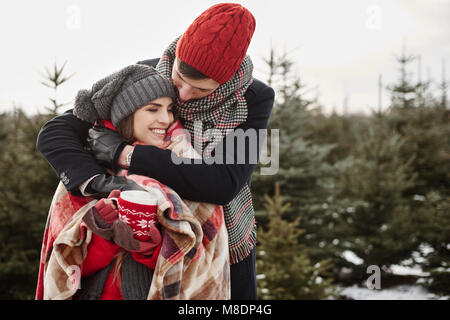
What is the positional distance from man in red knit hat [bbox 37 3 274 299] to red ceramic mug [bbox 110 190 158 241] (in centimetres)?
13

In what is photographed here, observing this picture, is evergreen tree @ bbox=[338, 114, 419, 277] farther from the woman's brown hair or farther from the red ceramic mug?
the red ceramic mug

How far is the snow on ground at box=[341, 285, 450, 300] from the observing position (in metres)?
5.08

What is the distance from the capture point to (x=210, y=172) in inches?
52.6

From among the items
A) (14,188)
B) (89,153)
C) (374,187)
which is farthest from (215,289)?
(374,187)

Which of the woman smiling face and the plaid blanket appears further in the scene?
the woman smiling face

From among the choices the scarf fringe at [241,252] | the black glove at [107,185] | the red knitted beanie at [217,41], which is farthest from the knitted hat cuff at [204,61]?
the scarf fringe at [241,252]

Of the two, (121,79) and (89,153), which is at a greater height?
(121,79)

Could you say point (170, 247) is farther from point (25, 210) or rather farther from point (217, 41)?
point (25, 210)

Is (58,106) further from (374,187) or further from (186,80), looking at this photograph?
(374,187)

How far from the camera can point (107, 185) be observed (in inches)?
50.8

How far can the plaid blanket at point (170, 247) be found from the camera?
1215mm

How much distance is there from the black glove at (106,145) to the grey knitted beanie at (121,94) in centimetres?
4

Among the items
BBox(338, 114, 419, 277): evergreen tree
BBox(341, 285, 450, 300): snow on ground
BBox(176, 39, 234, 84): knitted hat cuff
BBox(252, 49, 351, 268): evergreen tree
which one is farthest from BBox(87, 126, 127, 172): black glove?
BBox(338, 114, 419, 277): evergreen tree
